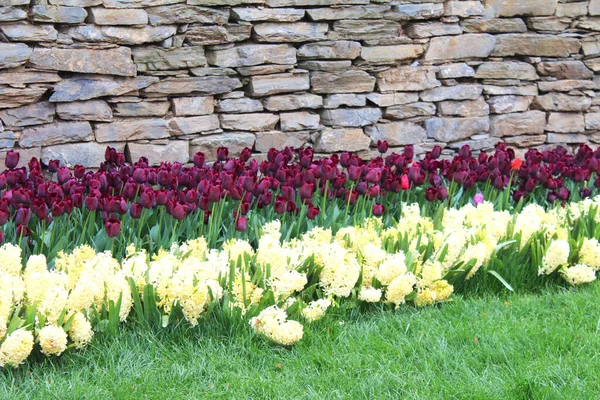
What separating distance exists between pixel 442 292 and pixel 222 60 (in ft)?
8.28

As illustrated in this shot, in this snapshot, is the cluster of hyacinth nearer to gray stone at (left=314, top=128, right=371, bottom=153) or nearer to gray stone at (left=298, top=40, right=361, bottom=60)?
gray stone at (left=314, top=128, right=371, bottom=153)

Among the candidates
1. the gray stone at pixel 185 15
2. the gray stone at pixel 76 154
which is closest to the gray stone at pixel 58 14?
the gray stone at pixel 185 15

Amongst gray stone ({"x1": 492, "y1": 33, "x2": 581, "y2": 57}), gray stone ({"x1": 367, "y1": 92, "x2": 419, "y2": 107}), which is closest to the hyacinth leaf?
gray stone ({"x1": 367, "y1": 92, "x2": 419, "y2": 107})

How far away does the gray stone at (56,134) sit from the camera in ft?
15.7

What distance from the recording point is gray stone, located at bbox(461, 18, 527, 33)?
5789 mm

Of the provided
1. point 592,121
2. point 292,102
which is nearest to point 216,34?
point 292,102

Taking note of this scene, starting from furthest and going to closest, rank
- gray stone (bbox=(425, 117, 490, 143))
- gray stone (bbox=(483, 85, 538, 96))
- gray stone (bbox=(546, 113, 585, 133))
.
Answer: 1. gray stone (bbox=(546, 113, 585, 133))
2. gray stone (bbox=(483, 85, 538, 96))
3. gray stone (bbox=(425, 117, 490, 143))

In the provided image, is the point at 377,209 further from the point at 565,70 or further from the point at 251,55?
the point at 565,70

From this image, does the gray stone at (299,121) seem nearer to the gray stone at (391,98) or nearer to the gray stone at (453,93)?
the gray stone at (391,98)

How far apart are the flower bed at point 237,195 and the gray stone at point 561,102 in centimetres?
135

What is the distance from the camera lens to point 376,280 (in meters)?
3.21

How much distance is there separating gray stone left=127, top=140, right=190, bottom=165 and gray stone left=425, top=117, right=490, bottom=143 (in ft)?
5.86

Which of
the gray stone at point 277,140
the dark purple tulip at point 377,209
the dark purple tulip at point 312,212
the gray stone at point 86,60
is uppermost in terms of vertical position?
the gray stone at point 86,60

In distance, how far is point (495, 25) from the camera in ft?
19.2
